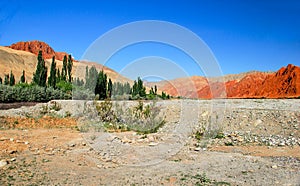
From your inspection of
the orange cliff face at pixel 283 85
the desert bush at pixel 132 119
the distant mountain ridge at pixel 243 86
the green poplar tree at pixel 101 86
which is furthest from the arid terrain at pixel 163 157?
the orange cliff face at pixel 283 85

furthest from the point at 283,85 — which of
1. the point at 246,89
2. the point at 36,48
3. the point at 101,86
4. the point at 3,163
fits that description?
the point at 36,48

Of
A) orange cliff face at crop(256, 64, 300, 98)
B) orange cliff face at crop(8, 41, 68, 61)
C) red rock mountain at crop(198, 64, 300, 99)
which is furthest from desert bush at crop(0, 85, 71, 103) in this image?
orange cliff face at crop(8, 41, 68, 61)

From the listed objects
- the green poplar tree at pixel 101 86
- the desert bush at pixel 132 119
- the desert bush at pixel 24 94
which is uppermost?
the green poplar tree at pixel 101 86

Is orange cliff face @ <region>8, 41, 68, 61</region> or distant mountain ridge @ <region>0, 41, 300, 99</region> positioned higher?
orange cliff face @ <region>8, 41, 68, 61</region>

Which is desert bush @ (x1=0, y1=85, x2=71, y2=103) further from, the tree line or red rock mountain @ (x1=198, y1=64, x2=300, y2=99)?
red rock mountain @ (x1=198, y1=64, x2=300, y2=99)

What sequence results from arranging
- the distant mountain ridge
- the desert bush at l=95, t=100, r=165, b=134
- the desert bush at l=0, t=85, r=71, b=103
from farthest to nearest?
the distant mountain ridge, the desert bush at l=0, t=85, r=71, b=103, the desert bush at l=95, t=100, r=165, b=134

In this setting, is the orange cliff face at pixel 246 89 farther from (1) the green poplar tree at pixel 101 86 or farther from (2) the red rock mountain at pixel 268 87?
(1) the green poplar tree at pixel 101 86

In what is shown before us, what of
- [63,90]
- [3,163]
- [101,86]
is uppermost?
[101,86]

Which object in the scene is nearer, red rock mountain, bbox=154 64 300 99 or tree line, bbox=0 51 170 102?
tree line, bbox=0 51 170 102

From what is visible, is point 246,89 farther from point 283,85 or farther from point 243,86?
point 283,85

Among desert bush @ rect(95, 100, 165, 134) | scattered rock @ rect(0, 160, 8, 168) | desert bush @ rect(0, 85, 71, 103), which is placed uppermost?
desert bush @ rect(0, 85, 71, 103)

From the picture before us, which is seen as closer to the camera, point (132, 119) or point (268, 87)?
point (132, 119)

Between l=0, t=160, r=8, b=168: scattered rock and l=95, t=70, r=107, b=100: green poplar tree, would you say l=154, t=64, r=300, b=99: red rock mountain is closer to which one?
l=95, t=70, r=107, b=100: green poplar tree

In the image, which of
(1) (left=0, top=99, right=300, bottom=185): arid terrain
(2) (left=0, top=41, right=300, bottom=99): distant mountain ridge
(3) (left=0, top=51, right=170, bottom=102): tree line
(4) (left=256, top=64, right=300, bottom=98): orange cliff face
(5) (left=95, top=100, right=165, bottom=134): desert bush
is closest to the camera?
(1) (left=0, top=99, right=300, bottom=185): arid terrain
